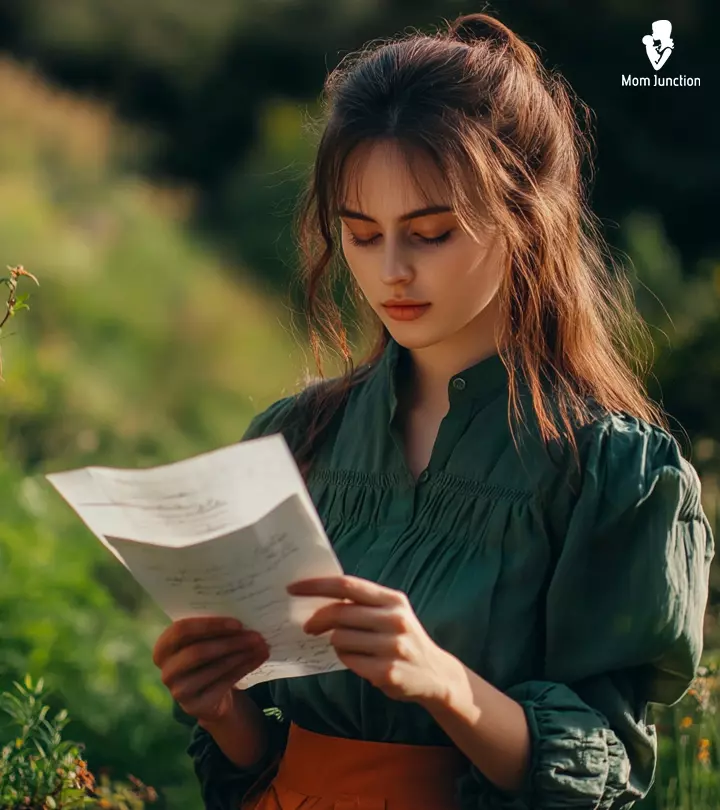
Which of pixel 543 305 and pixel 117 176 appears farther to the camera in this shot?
pixel 117 176

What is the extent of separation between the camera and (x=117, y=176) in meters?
10.3

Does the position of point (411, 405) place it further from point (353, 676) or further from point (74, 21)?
point (74, 21)

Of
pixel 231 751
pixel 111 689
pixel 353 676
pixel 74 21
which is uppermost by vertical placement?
pixel 74 21

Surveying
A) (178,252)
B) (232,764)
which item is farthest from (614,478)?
(178,252)

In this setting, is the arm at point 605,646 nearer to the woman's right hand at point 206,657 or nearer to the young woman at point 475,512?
the young woman at point 475,512

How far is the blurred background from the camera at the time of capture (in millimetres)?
3557

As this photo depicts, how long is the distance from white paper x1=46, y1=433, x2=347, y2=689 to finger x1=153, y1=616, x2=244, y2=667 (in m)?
0.07

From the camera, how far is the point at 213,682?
1779 mm

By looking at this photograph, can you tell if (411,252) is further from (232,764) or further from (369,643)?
(232,764)

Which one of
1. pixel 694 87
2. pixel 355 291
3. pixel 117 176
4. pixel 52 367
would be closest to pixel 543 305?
pixel 355 291

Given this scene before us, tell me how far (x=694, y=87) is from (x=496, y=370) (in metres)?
8.09

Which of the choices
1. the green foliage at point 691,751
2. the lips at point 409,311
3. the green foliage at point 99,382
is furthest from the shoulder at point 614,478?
the green foliage at point 99,382

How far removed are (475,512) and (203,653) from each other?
0.41 meters

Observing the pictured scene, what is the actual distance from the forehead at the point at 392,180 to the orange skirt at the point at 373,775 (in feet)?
2.29
